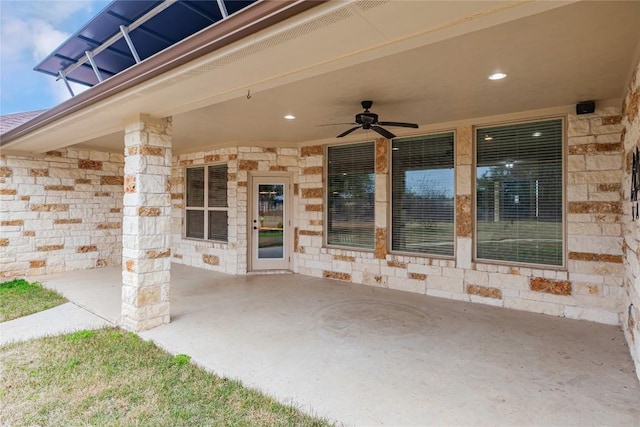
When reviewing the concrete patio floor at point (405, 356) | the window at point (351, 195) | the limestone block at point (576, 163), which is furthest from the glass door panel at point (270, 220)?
the limestone block at point (576, 163)

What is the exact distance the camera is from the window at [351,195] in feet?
19.5

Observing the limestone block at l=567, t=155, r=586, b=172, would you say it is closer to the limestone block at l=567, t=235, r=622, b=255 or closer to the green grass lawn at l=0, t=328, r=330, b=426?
the limestone block at l=567, t=235, r=622, b=255

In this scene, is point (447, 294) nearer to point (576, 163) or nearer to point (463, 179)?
point (463, 179)

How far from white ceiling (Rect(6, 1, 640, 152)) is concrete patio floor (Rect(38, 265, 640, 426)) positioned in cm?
233

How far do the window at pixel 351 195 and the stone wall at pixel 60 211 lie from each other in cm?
469

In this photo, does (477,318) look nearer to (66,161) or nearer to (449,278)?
(449,278)

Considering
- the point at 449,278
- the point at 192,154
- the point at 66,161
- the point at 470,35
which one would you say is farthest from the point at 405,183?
the point at 66,161

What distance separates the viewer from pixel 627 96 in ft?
11.2

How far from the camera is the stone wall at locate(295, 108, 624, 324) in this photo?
3908 millimetres

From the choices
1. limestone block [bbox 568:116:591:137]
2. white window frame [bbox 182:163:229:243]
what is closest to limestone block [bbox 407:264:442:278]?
limestone block [bbox 568:116:591:137]

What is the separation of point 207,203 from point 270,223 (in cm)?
156

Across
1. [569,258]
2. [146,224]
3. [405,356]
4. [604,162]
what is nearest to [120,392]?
[146,224]

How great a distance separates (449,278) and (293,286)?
243 centimetres

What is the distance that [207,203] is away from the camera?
23.7ft
